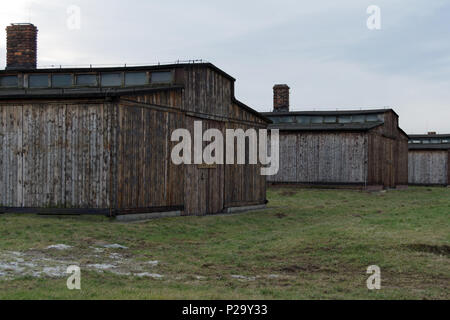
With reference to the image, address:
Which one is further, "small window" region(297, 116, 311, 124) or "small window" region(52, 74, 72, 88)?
"small window" region(297, 116, 311, 124)

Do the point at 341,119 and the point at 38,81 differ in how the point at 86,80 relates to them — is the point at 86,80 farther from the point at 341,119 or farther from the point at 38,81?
the point at 341,119

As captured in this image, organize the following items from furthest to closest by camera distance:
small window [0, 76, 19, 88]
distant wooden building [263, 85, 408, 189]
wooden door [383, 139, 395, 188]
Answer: wooden door [383, 139, 395, 188], distant wooden building [263, 85, 408, 189], small window [0, 76, 19, 88]

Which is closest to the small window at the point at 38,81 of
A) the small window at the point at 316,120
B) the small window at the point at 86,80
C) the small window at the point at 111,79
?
the small window at the point at 86,80

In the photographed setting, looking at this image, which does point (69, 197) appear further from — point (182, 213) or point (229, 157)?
point (229, 157)

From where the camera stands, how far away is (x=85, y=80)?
25875 mm

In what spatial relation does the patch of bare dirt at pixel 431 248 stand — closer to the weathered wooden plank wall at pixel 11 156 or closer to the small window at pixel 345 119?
the weathered wooden plank wall at pixel 11 156

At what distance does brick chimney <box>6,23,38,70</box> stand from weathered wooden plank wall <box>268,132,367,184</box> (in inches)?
859

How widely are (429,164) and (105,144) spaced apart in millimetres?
45900

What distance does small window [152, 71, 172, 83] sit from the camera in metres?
24.7

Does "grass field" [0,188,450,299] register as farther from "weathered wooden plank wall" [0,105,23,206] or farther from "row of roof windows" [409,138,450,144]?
"row of roof windows" [409,138,450,144]

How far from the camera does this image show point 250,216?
84.7 feet

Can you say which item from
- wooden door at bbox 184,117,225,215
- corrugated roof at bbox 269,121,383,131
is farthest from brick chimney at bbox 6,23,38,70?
corrugated roof at bbox 269,121,383,131

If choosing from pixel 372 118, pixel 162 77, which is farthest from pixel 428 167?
pixel 162 77
